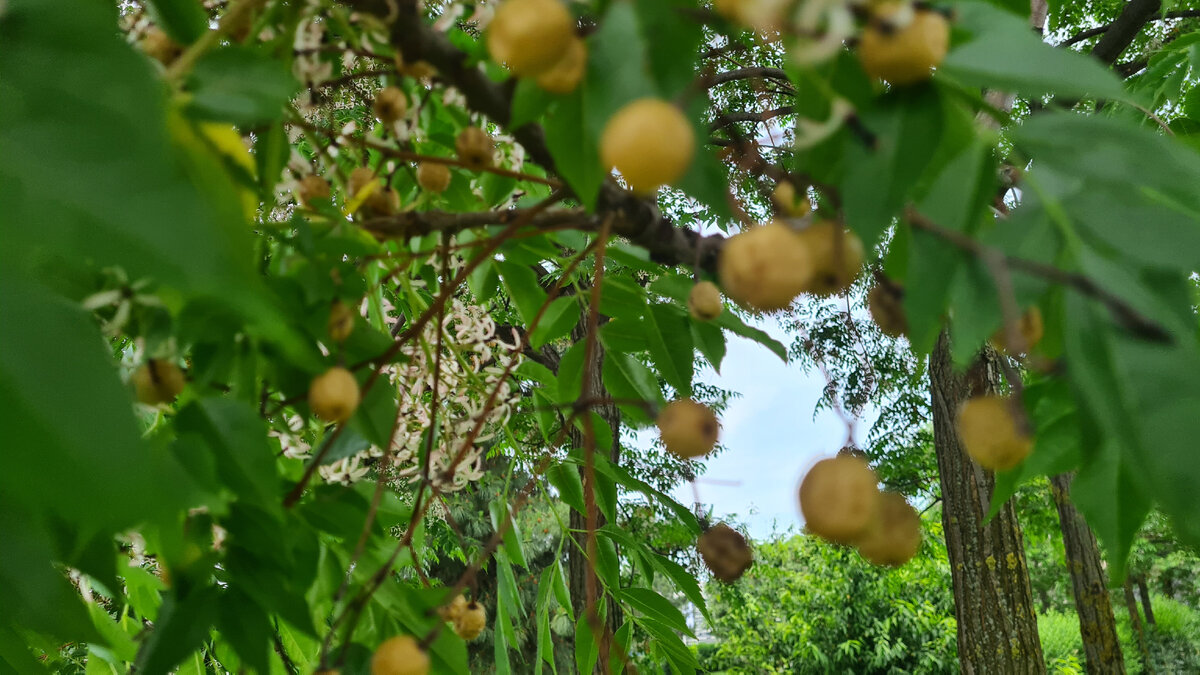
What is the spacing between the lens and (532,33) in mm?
226

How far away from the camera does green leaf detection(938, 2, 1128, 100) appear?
0.71ft

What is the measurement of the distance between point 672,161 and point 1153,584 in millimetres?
12001

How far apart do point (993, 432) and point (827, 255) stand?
77mm

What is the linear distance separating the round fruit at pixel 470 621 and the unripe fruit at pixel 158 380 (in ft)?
0.65

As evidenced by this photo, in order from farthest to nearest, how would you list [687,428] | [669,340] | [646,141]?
1. [669,340]
2. [687,428]
3. [646,141]

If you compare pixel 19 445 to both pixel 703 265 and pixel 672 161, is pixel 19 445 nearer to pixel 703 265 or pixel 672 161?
pixel 672 161

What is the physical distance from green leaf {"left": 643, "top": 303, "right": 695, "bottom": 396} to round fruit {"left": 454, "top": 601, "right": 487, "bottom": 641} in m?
0.18

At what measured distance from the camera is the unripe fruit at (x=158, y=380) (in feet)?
1.15

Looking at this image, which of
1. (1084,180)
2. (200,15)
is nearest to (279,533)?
(200,15)

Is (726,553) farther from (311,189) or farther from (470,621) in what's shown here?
(311,189)

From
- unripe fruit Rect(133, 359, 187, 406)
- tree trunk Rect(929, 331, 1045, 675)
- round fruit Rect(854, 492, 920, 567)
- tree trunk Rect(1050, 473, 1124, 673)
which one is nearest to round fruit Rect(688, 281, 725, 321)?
round fruit Rect(854, 492, 920, 567)

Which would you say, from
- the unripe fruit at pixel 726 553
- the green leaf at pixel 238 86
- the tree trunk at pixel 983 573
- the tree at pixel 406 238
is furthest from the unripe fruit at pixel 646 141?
the tree trunk at pixel 983 573

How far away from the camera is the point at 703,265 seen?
40 cm

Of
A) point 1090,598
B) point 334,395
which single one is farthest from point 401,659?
point 1090,598
